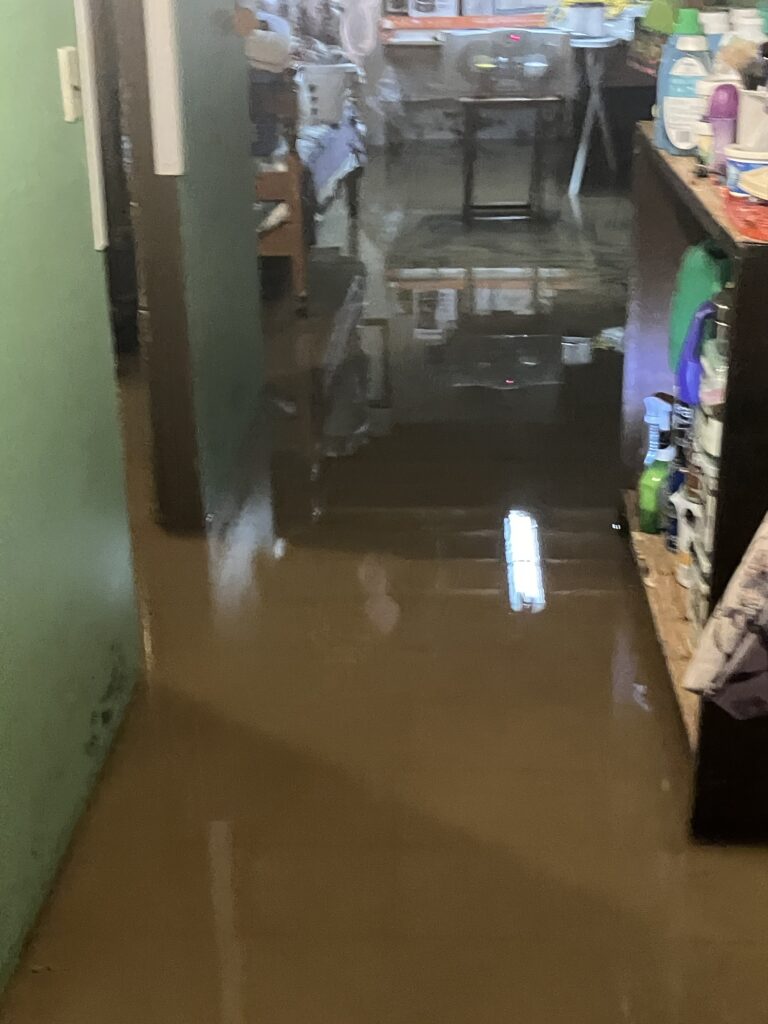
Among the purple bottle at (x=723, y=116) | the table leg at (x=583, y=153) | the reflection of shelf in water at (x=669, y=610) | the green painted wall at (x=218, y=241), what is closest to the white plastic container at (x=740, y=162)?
the purple bottle at (x=723, y=116)

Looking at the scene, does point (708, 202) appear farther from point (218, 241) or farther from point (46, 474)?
point (218, 241)

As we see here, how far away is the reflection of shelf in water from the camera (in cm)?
178

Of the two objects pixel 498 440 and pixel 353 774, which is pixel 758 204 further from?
pixel 498 440

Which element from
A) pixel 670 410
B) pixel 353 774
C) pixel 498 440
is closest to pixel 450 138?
pixel 498 440

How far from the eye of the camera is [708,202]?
1.52 meters

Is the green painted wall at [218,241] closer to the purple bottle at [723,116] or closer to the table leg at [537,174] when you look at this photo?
the purple bottle at [723,116]

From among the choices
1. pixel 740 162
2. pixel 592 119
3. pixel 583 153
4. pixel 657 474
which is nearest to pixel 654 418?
pixel 657 474

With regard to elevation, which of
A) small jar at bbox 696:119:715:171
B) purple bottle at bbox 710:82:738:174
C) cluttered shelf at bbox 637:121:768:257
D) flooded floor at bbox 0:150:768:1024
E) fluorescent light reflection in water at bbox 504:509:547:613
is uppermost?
purple bottle at bbox 710:82:738:174

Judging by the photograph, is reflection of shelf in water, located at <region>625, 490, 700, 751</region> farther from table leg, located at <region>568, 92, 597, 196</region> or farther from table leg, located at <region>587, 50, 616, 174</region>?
table leg, located at <region>587, 50, 616, 174</region>

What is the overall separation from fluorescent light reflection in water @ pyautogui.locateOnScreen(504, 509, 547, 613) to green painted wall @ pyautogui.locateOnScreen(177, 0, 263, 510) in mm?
688

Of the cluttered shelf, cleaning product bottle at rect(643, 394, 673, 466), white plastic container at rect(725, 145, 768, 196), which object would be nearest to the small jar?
the cluttered shelf

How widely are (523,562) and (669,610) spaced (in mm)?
534

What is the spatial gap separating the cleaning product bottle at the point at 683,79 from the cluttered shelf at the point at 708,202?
0.11 ft

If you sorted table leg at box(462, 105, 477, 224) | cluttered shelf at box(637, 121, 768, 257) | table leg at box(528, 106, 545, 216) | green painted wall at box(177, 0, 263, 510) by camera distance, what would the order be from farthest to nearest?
1. table leg at box(528, 106, 545, 216)
2. table leg at box(462, 105, 477, 224)
3. green painted wall at box(177, 0, 263, 510)
4. cluttered shelf at box(637, 121, 768, 257)
